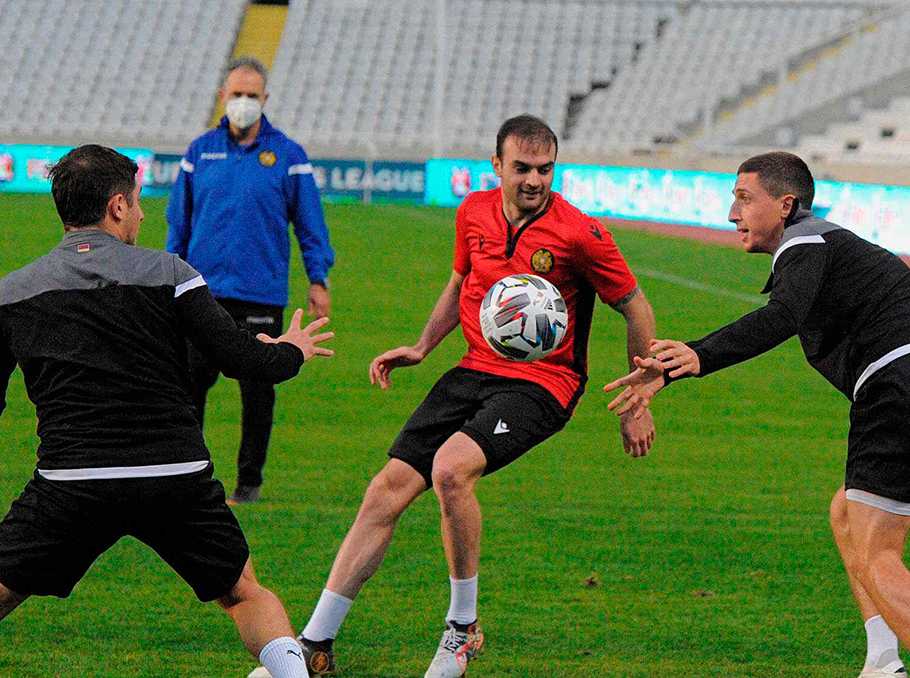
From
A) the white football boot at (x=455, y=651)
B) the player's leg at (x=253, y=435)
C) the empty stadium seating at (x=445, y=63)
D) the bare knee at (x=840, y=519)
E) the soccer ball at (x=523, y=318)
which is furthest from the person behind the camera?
the empty stadium seating at (x=445, y=63)

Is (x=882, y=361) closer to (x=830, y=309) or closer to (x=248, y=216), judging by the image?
(x=830, y=309)

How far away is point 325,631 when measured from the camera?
5305 millimetres

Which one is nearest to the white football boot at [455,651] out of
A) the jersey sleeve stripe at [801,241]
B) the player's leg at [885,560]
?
the player's leg at [885,560]

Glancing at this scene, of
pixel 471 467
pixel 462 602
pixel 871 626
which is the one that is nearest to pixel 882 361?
pixel 871 626

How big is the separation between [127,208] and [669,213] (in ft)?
81.0

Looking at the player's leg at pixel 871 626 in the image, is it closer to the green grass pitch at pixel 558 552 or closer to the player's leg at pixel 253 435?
the green grass pitch at pixel 558 552

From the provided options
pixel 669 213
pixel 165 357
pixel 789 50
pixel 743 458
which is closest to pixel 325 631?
pixel 165 357

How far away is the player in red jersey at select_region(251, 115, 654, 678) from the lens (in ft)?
17.4

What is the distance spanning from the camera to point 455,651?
532 cm

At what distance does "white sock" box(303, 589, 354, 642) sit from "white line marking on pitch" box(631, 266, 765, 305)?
507 inches

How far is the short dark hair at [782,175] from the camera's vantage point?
493 cm

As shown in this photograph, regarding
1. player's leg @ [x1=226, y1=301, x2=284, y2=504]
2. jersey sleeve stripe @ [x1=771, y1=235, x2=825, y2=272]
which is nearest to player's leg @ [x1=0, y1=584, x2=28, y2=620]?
jersey sleeve stripe @ [x1=771, y1=235, x2=825, y2=272]

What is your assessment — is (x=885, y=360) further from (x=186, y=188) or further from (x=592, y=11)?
(x=592, y=11)

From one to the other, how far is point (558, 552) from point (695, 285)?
1292 centimetres
